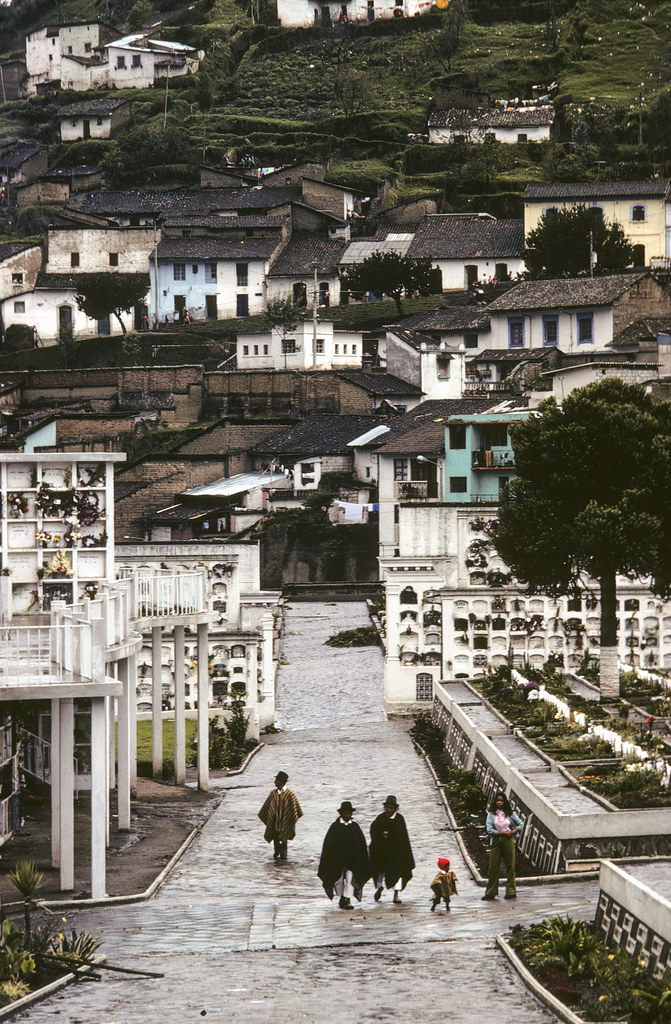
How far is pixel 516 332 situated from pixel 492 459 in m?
18.4

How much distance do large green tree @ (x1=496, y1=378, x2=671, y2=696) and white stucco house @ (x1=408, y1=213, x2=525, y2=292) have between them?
5181cm

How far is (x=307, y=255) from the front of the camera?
89062 mm

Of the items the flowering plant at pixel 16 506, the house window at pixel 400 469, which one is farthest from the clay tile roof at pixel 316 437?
the flowering plant at pixel 16 506

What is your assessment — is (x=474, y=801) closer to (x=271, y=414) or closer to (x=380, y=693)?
(x=380, y=693)

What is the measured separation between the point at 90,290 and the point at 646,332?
1179 inches

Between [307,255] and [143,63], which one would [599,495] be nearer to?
[307,255]

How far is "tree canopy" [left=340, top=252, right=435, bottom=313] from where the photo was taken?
83125 millimetres

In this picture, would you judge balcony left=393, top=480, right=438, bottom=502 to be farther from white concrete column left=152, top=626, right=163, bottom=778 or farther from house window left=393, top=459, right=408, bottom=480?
white concrete column left=152, top=626, right=163, bottom=778

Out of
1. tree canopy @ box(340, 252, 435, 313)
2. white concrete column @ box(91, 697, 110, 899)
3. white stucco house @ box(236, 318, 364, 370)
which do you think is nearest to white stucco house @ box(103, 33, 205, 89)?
tree canopy @ box(340, 252, 435, 313)

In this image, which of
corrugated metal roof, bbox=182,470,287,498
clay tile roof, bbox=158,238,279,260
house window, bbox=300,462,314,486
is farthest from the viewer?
clay tile roof, bbox=158,238,279,260

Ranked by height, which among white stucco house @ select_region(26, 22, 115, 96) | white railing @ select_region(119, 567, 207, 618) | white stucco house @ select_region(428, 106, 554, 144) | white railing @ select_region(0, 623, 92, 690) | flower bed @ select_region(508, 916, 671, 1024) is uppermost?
white stucco house @ select_region(26, 22, 115, 96)

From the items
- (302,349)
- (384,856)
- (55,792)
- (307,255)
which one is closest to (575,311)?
(302,349)

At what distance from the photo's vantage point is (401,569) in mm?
37969

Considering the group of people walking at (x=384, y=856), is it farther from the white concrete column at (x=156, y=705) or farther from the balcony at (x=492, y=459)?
the balcony at (x=492, y=459)
